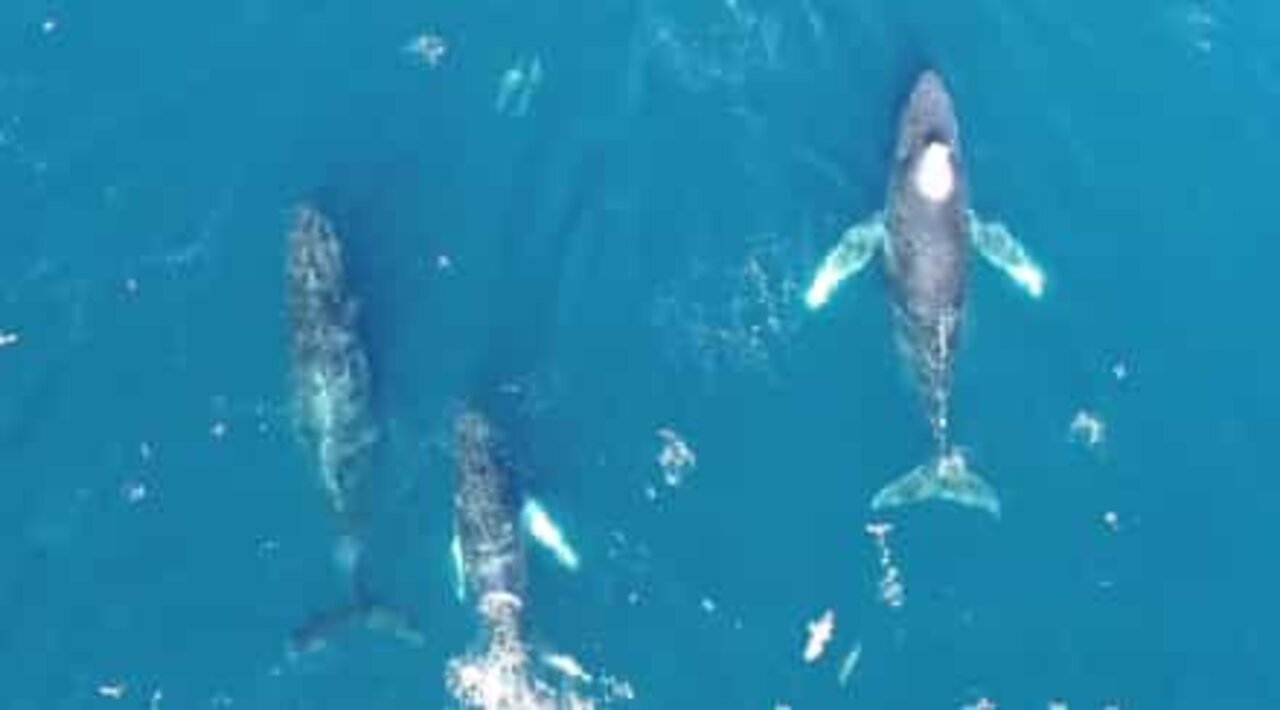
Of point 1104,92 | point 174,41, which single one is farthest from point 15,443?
point 1104,92

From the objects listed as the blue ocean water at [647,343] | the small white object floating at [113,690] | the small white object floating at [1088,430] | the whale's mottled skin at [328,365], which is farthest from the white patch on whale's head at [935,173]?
the small white object floating at [113,690]

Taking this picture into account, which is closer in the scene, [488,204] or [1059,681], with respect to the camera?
[1059,681]

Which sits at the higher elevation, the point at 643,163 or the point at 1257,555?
the point at 643,163

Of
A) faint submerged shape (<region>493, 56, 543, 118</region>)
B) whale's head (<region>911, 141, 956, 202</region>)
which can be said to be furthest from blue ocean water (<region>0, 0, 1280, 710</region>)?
whale's head (<region>911, 141, 956, 202</region>)

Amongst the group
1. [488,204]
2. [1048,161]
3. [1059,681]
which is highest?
[1048,161]

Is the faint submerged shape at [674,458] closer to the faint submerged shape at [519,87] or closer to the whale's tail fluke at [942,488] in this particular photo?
the whale's tail fluke at [942,488]

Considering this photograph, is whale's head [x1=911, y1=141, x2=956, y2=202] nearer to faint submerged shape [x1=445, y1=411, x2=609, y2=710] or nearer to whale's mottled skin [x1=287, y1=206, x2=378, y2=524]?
faint submerged shape [x1=445, y1=411, x2=609, y2=710]

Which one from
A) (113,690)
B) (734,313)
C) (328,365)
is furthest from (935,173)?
(113,690)

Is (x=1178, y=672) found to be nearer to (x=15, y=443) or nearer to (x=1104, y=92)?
(x=1104, y=92)
